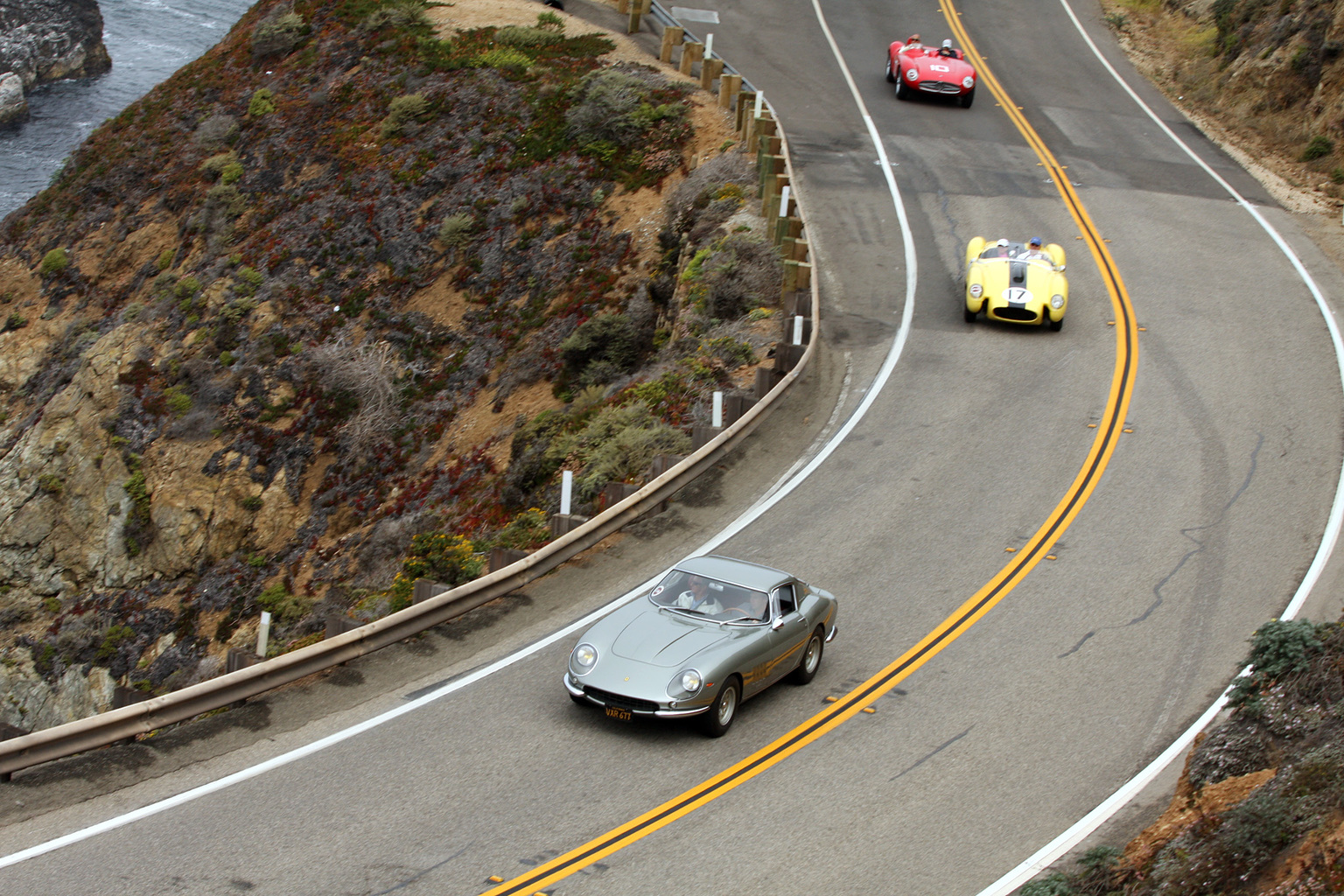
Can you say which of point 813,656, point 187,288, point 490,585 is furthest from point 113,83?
point 813,656

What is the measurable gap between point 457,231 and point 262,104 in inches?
396

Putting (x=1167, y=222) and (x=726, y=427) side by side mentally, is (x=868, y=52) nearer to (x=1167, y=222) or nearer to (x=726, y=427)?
(x=1167, y=222)

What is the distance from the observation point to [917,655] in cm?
1218

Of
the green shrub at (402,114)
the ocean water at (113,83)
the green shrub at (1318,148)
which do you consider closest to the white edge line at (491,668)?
the green shrub at (1318,148)

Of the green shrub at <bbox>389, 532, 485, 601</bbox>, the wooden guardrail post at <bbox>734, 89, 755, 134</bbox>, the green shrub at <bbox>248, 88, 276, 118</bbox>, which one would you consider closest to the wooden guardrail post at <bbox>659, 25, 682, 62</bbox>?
the wooden guardrail post at <bbox>734, 89, 755, 134</bbox>

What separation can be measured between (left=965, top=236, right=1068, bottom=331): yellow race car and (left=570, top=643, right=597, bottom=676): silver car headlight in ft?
38.3

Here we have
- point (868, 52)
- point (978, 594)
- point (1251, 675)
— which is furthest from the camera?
point (868, 52)

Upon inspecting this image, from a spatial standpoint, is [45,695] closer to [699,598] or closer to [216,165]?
[216,165]

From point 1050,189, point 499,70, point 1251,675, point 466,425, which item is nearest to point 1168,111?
point 1050,189

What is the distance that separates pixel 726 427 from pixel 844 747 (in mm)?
6299

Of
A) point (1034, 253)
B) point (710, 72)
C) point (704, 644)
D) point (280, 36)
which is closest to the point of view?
point (704, 644)

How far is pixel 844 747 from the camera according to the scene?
10.7m

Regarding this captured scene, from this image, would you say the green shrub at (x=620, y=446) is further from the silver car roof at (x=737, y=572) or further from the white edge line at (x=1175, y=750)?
the white edge line at (x=1175, y=750)

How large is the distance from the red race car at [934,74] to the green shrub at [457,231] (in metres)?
11.4
